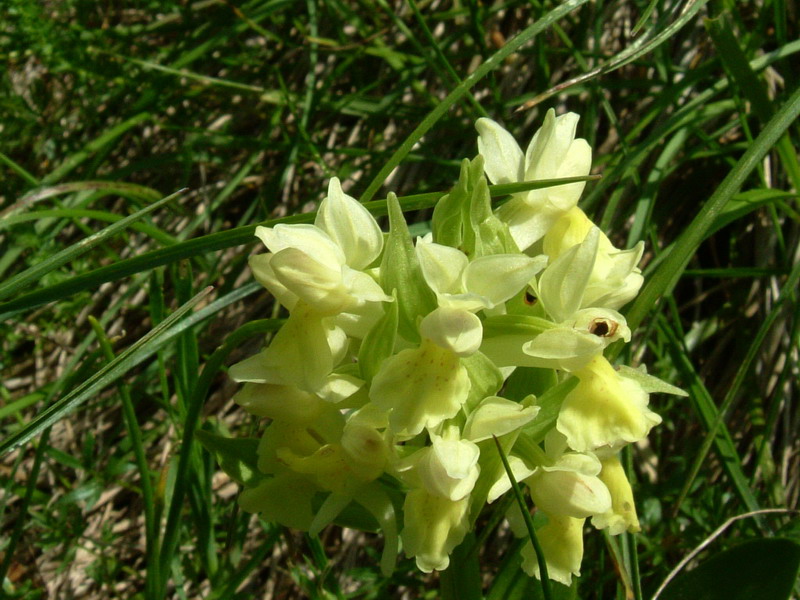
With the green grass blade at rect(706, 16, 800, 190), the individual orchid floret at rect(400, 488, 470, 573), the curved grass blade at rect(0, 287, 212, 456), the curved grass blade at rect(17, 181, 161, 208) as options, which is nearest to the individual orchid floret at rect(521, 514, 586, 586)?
the individual orchid floret at rect(400, 488, 470, 573)

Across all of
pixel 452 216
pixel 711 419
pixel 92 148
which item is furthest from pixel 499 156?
pixel 92 148

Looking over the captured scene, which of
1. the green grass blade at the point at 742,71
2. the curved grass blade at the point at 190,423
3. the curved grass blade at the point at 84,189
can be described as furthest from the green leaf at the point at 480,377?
the curved grass blade at the point at 84,189

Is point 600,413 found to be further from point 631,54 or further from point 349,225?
point 631,54

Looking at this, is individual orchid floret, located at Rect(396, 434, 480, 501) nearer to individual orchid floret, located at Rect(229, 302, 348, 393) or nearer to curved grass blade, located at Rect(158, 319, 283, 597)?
individual orchid floret, located at Rect(229, 302, 348, 393)

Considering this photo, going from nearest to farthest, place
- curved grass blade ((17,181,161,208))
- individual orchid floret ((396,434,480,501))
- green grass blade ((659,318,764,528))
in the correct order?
individual orchid floret ((396,434,480,501)) < green grass blade ((659,318,764,528)) < curved grass blade ((17,181,161,208))

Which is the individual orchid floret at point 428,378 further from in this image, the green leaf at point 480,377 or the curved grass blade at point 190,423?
the curved grass blade at point 190,423

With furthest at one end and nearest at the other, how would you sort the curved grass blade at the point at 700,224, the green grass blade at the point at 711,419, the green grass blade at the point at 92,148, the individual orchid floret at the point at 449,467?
1. the green grass blade at the point at 92,148
2. the green grass blade at the point at 711,419
3. the curved grass blade at the point at 700,224
4. the individual orchid floret at the point at 449,467
